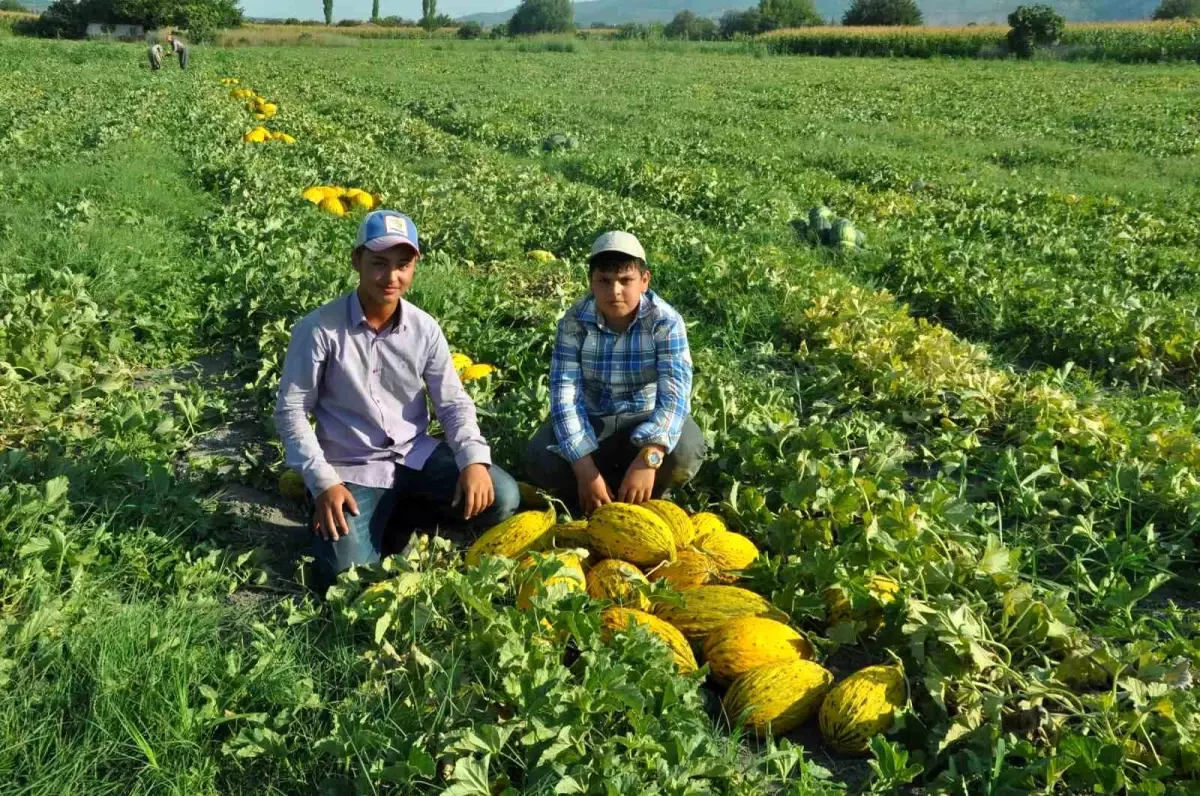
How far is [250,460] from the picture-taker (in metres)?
4.25

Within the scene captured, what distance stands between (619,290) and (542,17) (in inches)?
4619

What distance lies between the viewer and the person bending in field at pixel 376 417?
3.46 meters

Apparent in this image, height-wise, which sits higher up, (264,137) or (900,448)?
(264,137)

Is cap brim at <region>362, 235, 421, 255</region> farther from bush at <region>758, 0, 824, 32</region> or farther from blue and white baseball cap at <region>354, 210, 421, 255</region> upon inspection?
bush at <region>758, 0, 824, 32</region>

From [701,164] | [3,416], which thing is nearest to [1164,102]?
[701,164]

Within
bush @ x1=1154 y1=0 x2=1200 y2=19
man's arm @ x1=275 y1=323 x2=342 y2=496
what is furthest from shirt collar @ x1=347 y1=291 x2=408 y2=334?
bush @ x1=1154 y1=0 x2=1200 y2=19

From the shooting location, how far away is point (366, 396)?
3.73m

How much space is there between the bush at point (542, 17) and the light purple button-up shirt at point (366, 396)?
107 meters

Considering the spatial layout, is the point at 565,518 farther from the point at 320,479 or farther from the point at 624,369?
the point at 320,479

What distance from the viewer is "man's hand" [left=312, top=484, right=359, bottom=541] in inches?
132

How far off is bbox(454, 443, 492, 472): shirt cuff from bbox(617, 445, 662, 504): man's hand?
0.60m

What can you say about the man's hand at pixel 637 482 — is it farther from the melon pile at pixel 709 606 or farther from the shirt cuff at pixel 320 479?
the shirt cuff at pixel 320 479

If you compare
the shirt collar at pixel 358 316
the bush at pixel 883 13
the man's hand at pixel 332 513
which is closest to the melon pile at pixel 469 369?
the shirt collar at pixel 358 316

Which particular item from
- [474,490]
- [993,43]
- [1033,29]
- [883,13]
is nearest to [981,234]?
[474,490]
